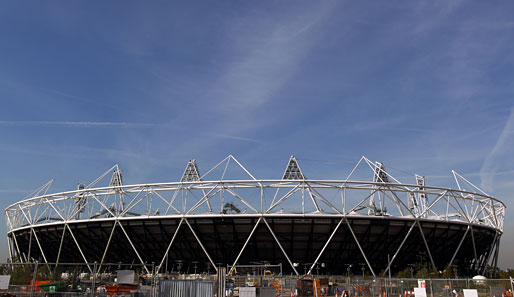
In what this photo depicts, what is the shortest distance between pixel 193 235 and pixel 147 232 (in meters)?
5.54

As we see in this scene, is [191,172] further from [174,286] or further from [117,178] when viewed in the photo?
[174,286]

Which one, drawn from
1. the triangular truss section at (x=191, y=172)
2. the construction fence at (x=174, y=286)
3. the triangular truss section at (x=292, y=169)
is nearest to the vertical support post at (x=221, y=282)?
the construction fence at (x=174, y=286)

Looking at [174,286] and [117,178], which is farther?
[117,178]

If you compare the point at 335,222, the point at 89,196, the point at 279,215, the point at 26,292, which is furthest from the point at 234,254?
the point at 26,292

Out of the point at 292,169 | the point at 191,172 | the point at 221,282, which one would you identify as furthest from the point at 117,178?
the point at 221,282

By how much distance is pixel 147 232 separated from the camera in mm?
46531

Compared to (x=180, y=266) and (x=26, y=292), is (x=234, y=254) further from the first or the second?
(x=26, y=292)

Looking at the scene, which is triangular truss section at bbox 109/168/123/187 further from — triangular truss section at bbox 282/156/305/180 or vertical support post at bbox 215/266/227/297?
vertical support post at bbox 215/266/227/297

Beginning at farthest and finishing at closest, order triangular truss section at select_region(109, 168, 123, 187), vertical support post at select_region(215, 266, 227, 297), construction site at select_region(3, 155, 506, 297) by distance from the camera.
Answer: triangular truss section at select_region(109, 168, 123, 187) → construction site at select_region(3, 155, 506, 297) → vertical support post at select_region(215, 266, 227, 297)

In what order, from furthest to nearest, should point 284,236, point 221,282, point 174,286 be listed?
point 284,236
point 221,282
point 174,286

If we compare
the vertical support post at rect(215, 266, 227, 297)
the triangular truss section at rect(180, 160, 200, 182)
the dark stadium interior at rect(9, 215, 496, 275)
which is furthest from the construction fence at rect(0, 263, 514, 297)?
the triangular truss section at rect(180, 160, 200, 182)

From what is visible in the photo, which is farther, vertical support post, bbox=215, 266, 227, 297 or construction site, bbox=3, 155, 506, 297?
construction site, bbox=3, 155, 506, 297

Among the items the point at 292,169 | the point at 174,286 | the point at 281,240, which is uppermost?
the point at 292,169

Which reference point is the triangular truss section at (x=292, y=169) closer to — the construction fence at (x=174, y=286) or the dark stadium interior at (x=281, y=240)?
the dark stadium interior at (x=281, y=240)
